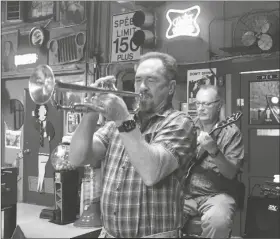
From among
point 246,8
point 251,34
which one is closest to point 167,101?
point 251,34

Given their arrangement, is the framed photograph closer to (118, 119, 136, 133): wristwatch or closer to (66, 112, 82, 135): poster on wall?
(66, 112, 82, 135): poster on wall

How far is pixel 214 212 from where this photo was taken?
2.63 m

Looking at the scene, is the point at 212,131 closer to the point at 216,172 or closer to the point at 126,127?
the point at 216,172

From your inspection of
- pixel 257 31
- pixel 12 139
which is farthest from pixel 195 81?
pixel 12 139

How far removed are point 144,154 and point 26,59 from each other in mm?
6259

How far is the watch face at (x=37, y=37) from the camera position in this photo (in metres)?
6.86

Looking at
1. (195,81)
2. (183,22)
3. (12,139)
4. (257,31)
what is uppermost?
(183,22)

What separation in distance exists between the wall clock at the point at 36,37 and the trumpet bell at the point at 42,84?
17.6 ft

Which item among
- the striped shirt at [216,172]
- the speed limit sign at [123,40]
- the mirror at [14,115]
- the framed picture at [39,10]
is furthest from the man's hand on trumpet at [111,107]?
the mirror at [14,115]

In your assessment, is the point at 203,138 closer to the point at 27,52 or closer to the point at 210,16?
the point at 210,16

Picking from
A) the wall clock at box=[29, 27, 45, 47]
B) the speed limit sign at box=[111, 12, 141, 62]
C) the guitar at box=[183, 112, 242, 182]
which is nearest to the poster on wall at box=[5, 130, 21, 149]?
the wall clock at box=[29, 27, 45, 47]

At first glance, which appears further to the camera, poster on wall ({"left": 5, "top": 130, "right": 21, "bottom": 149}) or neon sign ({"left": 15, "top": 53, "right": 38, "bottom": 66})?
poster on wall ({"left": 5, "top": 130, "right": 21, "bottom": 149})

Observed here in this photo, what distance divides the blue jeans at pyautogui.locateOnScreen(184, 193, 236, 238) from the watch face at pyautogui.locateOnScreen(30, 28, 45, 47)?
5.05 metres

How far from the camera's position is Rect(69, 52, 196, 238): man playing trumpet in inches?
58.8
